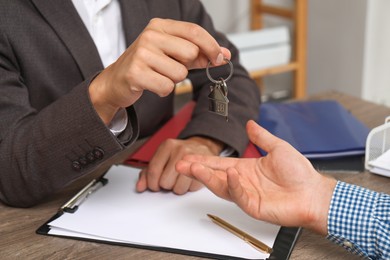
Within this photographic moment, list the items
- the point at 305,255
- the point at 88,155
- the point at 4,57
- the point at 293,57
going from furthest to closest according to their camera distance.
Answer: the point at 293,57
the point at 4,57
the point at 88,155
the point at 305,255

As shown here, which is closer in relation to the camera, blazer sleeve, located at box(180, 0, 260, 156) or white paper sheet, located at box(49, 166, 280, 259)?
white paper sheet, located at box(49, 166, 280, 259)

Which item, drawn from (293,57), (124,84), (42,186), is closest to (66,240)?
(42,186)

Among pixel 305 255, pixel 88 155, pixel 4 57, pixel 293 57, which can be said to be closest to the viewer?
pixel 305 255

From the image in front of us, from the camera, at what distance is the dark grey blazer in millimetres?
915

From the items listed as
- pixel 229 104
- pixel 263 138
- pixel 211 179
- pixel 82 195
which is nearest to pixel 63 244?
pixel 82 195

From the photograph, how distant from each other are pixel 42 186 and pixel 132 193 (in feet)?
0.51

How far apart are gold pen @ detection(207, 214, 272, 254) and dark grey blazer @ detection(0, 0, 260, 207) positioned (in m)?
0.20

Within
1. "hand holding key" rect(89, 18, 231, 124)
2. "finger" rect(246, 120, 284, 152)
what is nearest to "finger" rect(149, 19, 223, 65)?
"hand holding key" rect(89, 18, 231, 124)

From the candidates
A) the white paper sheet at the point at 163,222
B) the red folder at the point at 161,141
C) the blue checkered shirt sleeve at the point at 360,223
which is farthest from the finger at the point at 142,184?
the blue checkered shirt sleeve at the point at 360,223

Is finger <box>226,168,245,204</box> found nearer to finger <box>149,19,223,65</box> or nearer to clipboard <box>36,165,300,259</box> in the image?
clipboard <box>36,165,300,259</box>

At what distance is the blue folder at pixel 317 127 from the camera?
41.9 inches

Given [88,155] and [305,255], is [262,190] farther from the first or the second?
[88,155]

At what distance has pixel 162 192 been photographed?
0.98 meters

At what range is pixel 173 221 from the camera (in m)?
0.87
